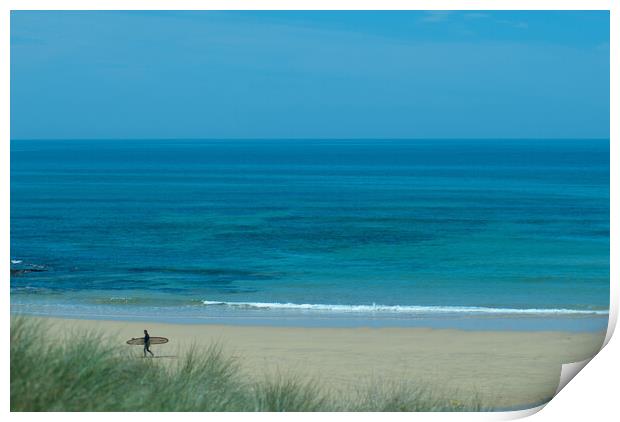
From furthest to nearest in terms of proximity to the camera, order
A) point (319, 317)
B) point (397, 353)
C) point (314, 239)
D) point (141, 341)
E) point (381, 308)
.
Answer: point (314, 239)
point (381, 308)
point (319, 317)
point (397, 353)
point (141, 341)

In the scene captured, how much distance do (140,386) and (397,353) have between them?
2301 millimetres

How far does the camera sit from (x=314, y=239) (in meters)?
12.0

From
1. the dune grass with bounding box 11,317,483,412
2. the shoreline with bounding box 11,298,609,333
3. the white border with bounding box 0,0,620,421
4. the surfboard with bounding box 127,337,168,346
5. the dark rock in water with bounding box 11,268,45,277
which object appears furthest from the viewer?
the dark rock in water with bounding box 11,268,45,277

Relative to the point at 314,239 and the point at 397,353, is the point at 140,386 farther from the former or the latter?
the point at 314,239

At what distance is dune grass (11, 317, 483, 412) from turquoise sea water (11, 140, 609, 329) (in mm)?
2059

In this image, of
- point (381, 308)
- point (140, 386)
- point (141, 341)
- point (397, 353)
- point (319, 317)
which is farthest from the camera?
point (381, 308)

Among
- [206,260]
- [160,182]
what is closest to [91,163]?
[160,182]

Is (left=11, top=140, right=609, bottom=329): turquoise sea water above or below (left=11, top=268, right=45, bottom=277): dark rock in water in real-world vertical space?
above

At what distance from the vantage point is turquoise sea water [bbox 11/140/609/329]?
24.6ft

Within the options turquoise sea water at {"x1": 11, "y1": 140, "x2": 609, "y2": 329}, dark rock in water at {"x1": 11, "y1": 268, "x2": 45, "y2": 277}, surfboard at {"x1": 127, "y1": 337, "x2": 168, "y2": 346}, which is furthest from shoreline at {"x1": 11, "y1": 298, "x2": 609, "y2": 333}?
surfboard at {"x1": 127, "y1": 337, "x2": 168, "y2": 346}

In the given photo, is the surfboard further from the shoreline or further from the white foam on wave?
the white foam on wave

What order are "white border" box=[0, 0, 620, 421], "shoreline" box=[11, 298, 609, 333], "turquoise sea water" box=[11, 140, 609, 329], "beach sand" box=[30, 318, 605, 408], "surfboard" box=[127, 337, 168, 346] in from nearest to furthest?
1. "white border" box=[0, 0, 620, 421]
2. "surfboard" box=[127, 337, 168, 346]
3. "beach sand" box=[30, 318, 605, 408]
4. "shoreline" box=[11, 298, 609, 333]
5. "turquoise sea water" box=[11, 140, 609, 329]

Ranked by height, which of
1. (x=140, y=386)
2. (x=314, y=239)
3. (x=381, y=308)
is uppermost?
(x=314, y=239)
